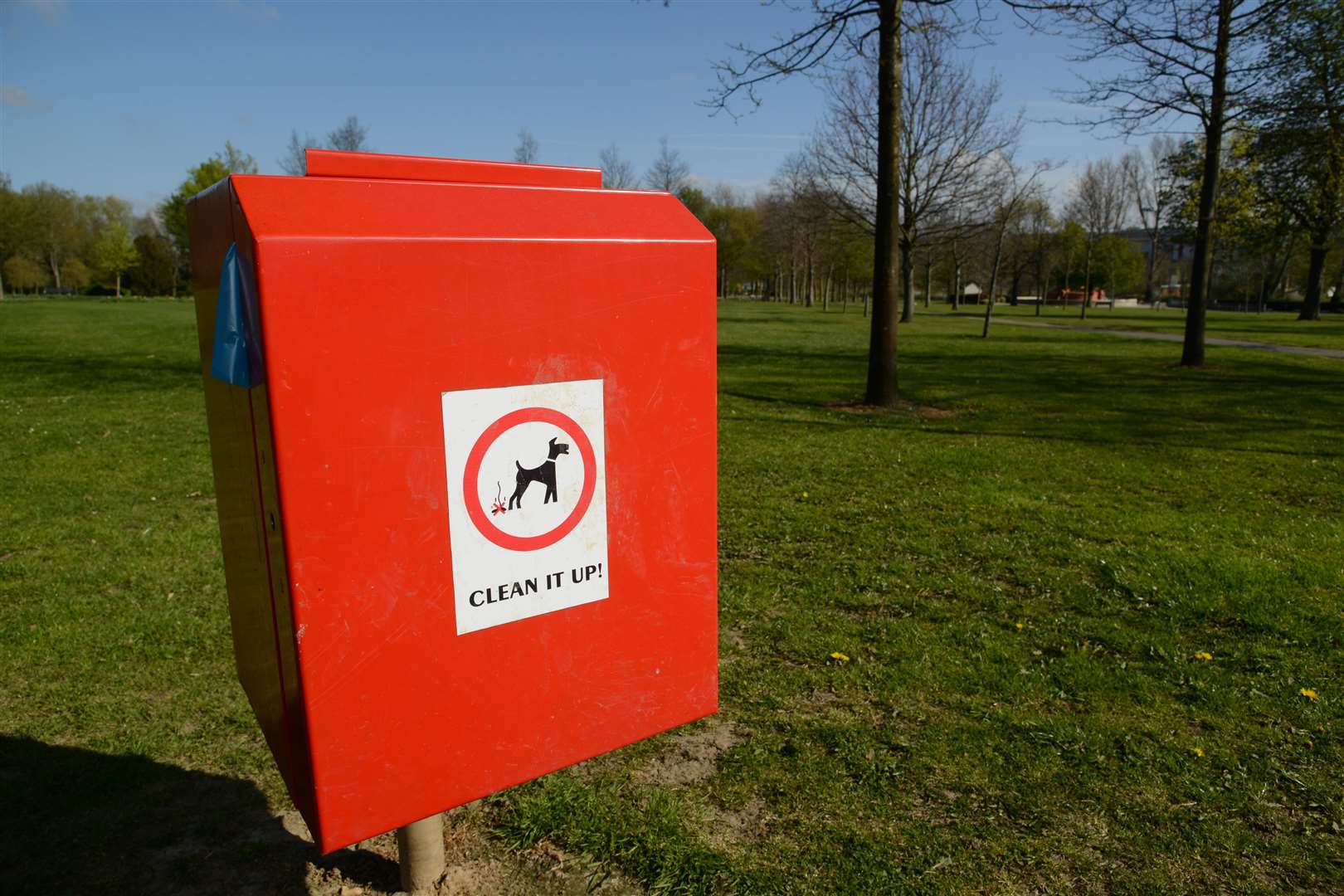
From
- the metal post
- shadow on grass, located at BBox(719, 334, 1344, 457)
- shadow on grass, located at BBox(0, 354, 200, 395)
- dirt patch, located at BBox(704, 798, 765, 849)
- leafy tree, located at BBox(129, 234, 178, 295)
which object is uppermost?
leafy tree, located at BBox(129, 234, 178, 295)

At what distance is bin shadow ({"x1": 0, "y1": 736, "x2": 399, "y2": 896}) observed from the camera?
2641 millimetres

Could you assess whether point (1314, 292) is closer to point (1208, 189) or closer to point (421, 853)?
point (1208, 189)

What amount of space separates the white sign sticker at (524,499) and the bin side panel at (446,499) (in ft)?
0.09

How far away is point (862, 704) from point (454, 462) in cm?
269

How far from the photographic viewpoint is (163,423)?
10.1 meters

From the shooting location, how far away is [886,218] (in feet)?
37.0

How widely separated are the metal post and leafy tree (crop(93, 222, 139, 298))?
65.6m

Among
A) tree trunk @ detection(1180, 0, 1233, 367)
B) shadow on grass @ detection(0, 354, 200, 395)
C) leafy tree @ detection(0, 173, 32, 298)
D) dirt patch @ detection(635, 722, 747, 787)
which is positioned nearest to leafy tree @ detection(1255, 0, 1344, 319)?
tree trunk @ detection(1180, 0, 1233, 367)

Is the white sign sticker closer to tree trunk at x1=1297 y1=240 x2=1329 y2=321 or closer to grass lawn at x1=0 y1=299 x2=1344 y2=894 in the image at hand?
grass lawn at x1=0 y1=299 x2=1344 y2=894

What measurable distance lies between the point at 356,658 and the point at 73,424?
34.6 ft

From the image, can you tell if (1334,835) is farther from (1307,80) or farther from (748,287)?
(748,287)

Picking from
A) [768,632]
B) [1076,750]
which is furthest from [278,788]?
[1076,750]

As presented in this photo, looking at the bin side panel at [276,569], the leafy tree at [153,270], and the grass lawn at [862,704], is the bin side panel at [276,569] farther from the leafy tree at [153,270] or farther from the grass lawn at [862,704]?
the leafy tree at [153,270]

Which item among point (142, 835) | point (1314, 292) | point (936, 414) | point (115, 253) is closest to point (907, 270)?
point (1314, 292)
